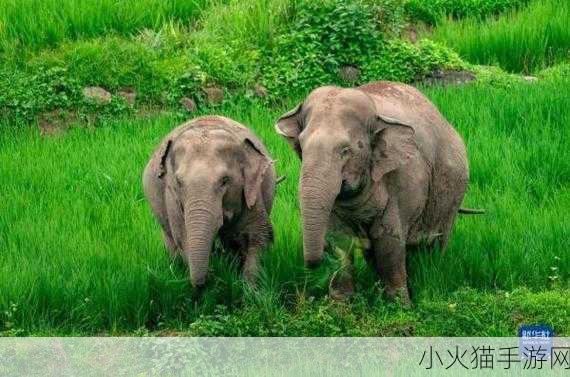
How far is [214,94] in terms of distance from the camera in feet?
37.2

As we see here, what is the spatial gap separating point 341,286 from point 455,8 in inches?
308

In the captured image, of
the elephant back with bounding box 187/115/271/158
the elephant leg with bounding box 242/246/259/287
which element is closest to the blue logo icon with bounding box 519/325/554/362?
the elephant leg with bounding box 242/246/259/287

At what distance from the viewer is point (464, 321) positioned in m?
6.48

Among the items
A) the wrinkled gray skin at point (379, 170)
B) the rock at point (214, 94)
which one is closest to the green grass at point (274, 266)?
the wrinkled gray skin at point (379, 170)

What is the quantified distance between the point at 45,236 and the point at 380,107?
243 cm

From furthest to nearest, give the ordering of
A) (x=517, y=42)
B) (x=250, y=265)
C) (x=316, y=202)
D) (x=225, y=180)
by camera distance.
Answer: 1. (x=517, y=42)
2. (x=250, y=265)
3. (x=225, y=180)
4. (x=316, y=202)

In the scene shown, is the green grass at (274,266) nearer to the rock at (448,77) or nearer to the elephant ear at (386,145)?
the elephant ear at (386,145)

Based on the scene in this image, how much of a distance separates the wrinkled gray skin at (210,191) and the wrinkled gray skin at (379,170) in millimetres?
420

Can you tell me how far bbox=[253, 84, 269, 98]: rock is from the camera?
11.4 meters

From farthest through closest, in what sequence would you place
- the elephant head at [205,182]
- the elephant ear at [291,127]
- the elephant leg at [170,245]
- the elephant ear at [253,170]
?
the elephant leg at [170,245]
the elephant ear at [253,170]
the elephant ear at [291,127]
the elephant head at [205,182]

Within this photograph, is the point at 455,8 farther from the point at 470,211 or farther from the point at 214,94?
the point at 470,211

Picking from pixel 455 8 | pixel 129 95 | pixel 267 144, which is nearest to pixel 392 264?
pixel 267 144

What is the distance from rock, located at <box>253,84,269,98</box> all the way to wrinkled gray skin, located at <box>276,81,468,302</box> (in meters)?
4.19

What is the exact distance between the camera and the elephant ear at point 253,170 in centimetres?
685
